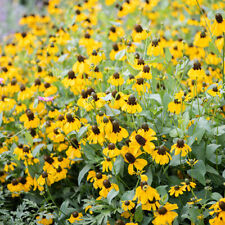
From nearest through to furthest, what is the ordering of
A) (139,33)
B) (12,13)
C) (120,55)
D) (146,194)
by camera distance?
(146,194) → (120,55) → (139,33) → (12,13)

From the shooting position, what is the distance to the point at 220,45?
1.89 meters

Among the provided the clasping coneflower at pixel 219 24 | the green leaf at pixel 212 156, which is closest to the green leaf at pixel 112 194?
the green leaf at pixel 212 156

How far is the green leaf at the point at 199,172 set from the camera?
4.47ft

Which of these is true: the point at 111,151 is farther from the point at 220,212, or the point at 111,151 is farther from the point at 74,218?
the point at 220,212

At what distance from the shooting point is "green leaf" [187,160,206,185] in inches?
53.6

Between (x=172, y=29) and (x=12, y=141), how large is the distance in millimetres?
2172

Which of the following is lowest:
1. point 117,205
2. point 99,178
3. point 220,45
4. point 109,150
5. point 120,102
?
point 117,205

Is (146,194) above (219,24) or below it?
below

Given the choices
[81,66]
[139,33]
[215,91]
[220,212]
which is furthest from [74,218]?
[139,33]

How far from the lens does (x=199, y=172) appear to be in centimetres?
137

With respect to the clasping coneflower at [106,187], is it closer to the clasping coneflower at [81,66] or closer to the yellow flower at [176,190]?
the yellow flower at [176,190]

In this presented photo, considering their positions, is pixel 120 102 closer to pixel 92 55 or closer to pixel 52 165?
pixel 92 55

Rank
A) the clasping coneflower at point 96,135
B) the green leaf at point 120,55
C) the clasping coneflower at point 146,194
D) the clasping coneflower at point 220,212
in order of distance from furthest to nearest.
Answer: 1. the green leaf at point 120,55
2. the clasping coneflower at point 96,135
3. the clasping coneflower at point 146,194
4. the clasping coneflower at point 220,212

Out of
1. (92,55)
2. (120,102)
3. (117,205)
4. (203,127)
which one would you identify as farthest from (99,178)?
(92,55)
